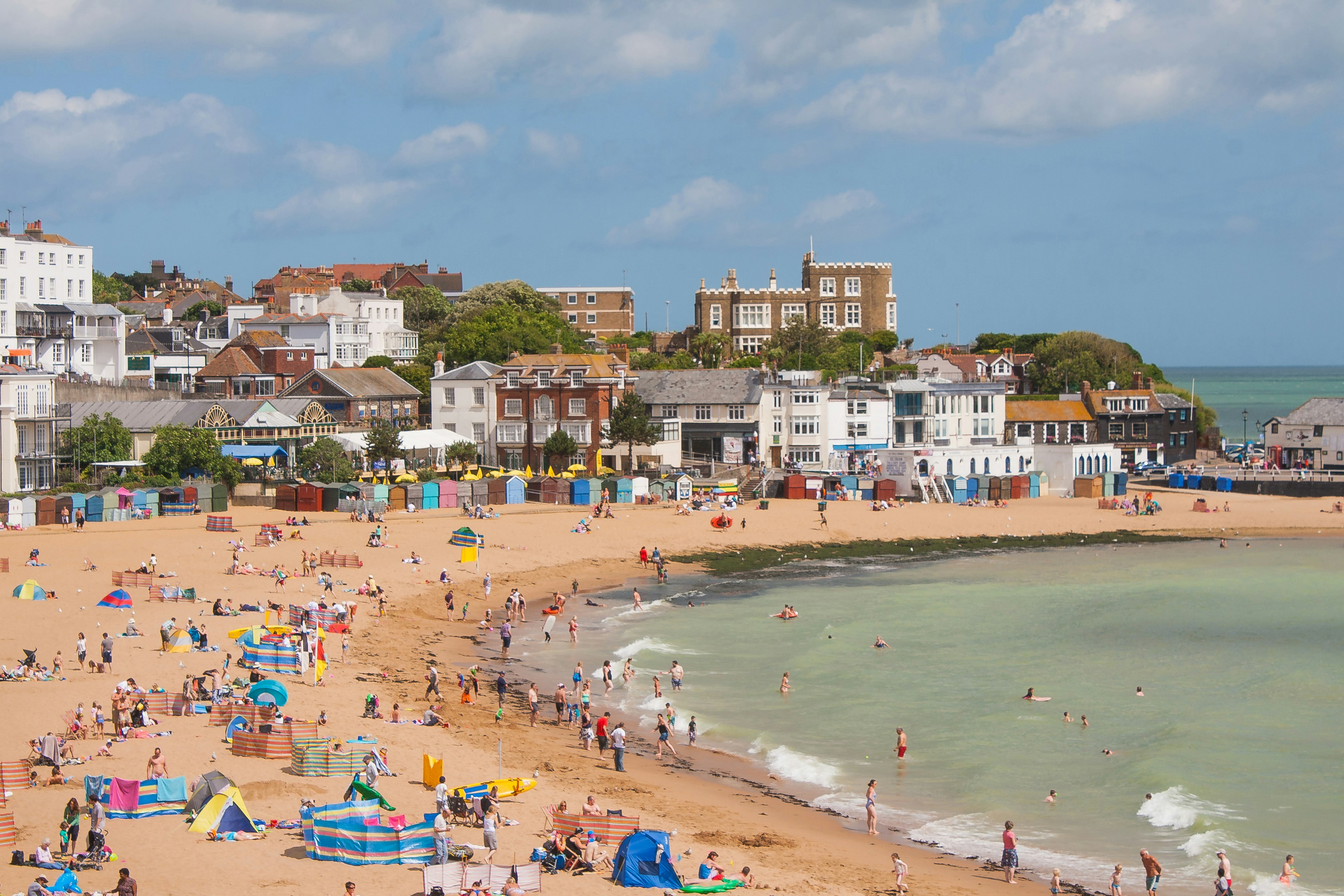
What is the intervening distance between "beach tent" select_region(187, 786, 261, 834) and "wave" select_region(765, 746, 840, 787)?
33.8 ft

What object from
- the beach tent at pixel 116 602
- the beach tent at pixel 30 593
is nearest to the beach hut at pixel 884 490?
the beach tent at pixel 116 602

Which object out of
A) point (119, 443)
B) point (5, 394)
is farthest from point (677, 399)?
point (5, 394)

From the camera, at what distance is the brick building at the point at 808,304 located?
352 feet

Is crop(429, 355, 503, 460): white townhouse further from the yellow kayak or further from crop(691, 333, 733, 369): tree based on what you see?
the yellow kayak

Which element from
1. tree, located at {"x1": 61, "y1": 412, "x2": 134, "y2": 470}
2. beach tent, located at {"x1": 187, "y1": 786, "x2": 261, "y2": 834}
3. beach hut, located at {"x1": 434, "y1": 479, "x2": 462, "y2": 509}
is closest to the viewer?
beach tent, located at {"x1": 187, "y1": 786, "x2": 261, "y2": 834}

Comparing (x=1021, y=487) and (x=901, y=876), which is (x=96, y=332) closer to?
(x=1021, y=487)

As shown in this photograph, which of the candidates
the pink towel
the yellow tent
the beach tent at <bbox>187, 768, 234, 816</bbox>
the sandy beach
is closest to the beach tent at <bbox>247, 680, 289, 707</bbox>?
the sandy beach

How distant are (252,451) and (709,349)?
44.9 meters

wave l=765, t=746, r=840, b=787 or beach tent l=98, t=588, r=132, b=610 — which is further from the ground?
beach tent l=98, t=588, r=132, b=610

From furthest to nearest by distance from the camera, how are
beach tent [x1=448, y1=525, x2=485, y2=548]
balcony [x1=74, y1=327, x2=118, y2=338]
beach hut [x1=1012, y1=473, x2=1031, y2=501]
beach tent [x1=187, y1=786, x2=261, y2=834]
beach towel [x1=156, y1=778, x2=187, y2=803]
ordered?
balcony [x1=74, y1=327, x2=118, y2=338], beach hut [x1=1012, y1=473, x2=1031, y2=501], beach tent [x1=448, y1=525, x2=485, y2=548], beach towel [x1=156, y1=778, x2=187, y2=803], beach tent [x1=187, y1=786, x2=261, y2=834]

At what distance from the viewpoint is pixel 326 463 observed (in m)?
57.8

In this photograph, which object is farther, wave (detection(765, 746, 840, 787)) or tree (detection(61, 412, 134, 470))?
tree (detection(61, 412, 134, 470))

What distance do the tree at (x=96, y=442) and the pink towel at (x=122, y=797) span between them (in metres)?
40.2

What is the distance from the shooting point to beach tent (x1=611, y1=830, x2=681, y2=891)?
1833cm
